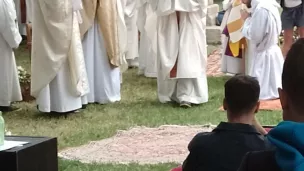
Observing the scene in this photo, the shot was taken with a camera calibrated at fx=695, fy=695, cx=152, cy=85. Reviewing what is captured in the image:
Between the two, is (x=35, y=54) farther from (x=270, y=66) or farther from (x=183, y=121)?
(x=270, y=66)

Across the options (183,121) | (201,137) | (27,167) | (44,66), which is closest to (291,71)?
(201,137)

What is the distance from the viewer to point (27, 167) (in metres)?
4.29

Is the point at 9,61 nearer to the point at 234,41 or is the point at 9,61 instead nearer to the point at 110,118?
the point at 110,118

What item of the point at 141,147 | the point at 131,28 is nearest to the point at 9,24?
the point at 141,147

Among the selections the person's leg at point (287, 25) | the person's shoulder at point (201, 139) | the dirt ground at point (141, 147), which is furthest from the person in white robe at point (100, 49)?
the person's shoulder at point (201, 139)

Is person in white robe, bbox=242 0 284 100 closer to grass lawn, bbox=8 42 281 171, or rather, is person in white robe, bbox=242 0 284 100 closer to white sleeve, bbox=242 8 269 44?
white sleeve, bbox=242 8 269 44

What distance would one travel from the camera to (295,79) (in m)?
2.07

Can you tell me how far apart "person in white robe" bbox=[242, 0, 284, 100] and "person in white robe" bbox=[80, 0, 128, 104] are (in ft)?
5.43

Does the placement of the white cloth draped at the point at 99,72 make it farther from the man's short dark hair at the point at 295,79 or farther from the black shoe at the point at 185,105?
the man's short dark hair at the point at 295,79

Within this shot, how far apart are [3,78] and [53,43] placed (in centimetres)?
103

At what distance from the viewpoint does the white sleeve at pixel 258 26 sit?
8594mm

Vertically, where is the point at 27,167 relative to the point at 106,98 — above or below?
above

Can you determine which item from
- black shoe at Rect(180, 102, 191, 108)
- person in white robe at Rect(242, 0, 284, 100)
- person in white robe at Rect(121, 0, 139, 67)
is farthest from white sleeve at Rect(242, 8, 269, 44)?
person in white robe at Rect(121, 0, 139, 67)

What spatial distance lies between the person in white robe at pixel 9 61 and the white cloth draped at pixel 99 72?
34.7 inches
